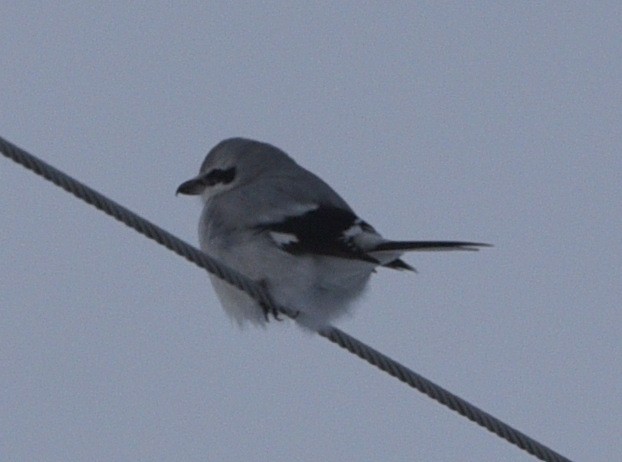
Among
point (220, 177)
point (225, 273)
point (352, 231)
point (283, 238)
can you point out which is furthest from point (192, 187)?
point (225, 273)

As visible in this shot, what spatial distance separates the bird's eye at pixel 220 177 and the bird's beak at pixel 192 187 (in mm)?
23

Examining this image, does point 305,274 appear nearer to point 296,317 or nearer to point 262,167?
point 296,317

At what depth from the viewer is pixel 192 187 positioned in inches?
271

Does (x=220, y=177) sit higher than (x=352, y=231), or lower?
higher

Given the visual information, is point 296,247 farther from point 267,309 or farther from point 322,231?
point 267,309

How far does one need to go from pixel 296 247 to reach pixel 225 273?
1.21m

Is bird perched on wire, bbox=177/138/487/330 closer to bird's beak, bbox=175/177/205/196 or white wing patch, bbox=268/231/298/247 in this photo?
white wing patch, bbox=268/231/298/247

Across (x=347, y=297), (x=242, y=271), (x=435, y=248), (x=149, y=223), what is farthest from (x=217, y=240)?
(x=149, y=223)

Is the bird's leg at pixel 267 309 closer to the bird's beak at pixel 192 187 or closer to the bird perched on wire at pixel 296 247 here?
the bird perched on wire at pixel 296 247

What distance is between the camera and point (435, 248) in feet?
16.6

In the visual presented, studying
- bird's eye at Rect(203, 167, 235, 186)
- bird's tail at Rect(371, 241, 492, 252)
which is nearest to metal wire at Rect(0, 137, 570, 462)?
bird's tail at Rect(371, 241, 492, 252)

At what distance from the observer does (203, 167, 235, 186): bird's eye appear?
22.5 ft

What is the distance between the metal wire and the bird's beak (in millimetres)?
2172

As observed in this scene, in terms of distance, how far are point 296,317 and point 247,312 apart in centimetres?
33
